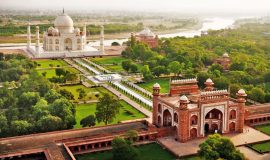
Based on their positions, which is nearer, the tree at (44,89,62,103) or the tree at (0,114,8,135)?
the tree at (0,114,8,135)

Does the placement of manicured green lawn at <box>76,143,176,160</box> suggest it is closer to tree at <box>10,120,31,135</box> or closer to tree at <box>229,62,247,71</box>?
tree at <box>10,120,31,135</box>

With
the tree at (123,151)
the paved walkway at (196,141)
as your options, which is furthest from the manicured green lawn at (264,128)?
the tree at (123,151)

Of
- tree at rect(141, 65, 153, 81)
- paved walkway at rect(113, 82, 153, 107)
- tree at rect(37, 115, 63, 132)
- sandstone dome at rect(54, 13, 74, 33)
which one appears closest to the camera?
tree at rect(37, 115, 63, 132)

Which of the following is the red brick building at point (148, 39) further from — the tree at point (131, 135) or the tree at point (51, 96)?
the tree at point (131, 135)

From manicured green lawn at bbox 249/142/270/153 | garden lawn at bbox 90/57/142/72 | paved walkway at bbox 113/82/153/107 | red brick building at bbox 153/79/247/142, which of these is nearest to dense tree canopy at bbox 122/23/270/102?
garden lawn at bbox 90/57/142/72

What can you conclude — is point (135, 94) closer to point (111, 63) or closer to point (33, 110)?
point (33, 110)

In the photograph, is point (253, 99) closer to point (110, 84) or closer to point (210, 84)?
point (210, 84)

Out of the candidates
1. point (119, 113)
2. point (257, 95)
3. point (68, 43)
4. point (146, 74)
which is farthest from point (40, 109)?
point (68, 43)
